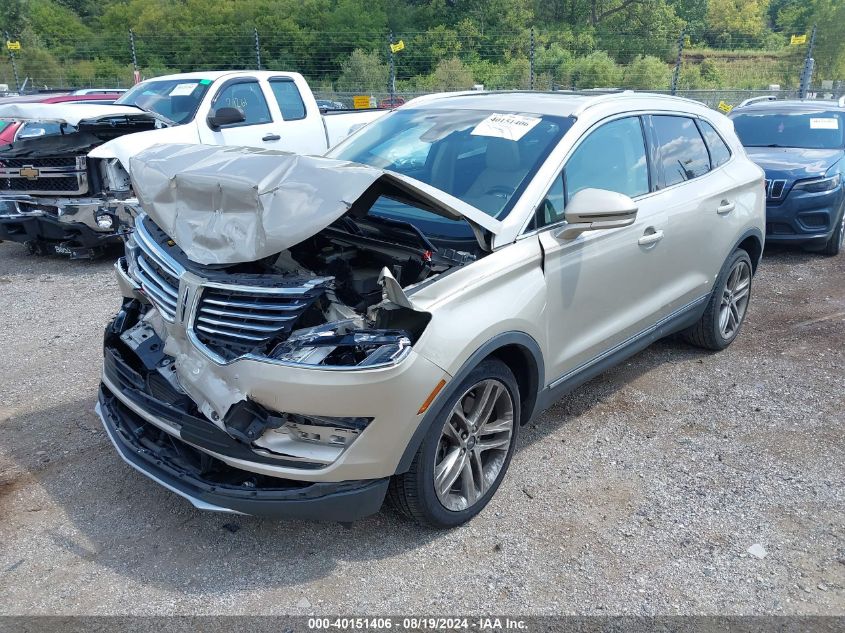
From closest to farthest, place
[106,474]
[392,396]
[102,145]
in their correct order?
[392,396] < [106,474] < [102,145]

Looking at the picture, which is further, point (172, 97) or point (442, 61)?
point (442, 61)

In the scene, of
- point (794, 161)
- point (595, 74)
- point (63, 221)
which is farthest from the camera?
point (595, 74)

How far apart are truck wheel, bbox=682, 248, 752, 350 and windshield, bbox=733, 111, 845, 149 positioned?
435 cm

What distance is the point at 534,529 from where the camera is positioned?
10.9 feet

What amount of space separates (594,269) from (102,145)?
5860 mm

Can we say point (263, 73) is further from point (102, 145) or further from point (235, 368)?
point (235, 368)

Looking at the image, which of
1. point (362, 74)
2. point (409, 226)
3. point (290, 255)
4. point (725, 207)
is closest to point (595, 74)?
point (362, 74)

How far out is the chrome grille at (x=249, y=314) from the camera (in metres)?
2.86

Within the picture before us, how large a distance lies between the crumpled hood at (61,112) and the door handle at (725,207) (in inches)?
236

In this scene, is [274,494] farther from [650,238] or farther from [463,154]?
[650,238]

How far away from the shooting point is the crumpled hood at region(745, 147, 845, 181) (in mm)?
8070

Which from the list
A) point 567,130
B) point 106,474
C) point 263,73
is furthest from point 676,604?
point 263,73

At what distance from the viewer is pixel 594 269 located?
12.3ft

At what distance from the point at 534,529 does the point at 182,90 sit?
295 inches
